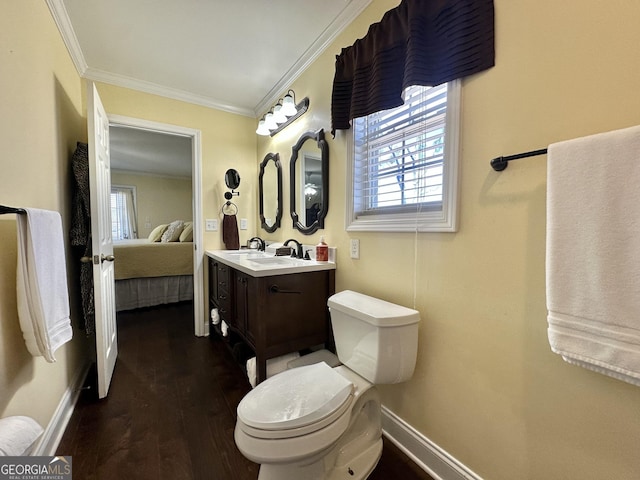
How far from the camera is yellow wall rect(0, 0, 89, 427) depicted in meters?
0.99

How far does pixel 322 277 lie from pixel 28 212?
137cm

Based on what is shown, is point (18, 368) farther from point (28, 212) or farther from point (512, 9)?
point (512, 9)

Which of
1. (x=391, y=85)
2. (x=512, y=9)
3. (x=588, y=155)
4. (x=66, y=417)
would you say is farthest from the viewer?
(x=66, y=417)

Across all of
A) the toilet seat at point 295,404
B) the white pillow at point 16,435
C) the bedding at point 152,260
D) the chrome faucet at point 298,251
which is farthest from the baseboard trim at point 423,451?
the bedding at point 152,260

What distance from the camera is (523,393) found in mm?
943

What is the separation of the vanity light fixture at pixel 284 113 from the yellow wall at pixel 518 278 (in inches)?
36.9

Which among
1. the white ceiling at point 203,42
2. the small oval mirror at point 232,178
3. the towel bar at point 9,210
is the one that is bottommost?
the towel bar at point 9,210

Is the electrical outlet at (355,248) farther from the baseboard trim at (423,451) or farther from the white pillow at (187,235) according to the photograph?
the white pillow at (187,235)

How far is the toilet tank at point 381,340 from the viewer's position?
114cm

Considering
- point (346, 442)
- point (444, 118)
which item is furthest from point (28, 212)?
point (444, 118)

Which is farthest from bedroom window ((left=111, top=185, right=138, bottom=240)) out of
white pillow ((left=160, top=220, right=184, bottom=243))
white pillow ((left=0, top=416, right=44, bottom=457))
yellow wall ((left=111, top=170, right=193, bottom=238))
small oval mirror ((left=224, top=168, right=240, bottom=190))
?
white pillow ((left=0, top=416, right=44, bottom=457))

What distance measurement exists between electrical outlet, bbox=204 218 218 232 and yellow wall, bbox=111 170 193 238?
488 centimetres

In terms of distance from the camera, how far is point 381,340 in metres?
1.14

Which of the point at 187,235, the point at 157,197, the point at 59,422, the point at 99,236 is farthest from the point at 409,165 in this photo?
the point at 157,197
